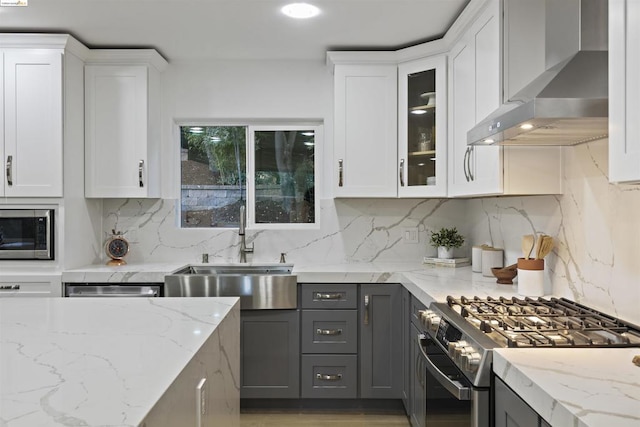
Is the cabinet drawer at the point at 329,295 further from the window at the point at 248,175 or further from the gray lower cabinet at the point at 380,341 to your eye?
the window at the point at 248,175

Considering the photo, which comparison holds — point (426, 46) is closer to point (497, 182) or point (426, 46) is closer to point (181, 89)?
point (497, 182)

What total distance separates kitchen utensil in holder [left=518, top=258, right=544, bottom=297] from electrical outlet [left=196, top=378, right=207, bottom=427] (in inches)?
61.3

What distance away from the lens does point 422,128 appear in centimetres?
329

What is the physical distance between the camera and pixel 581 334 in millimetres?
1591

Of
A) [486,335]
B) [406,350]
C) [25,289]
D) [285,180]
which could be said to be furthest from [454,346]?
[25,289]

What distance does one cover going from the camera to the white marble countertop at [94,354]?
2.93 feet

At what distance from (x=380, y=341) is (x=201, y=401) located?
189 centimetres

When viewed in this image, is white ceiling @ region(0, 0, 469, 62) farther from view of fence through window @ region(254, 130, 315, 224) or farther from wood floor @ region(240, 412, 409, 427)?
wood floor @ region(240, 412, 409, 427)

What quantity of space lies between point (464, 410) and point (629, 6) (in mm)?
1258

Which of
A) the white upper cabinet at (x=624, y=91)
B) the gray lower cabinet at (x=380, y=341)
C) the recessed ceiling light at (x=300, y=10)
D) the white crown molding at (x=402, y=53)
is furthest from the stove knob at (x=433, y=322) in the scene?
the recessed ceiling light at (x=300, y=10)

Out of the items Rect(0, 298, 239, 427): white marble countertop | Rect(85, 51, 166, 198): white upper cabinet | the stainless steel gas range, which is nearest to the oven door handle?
the stainless steel gas range

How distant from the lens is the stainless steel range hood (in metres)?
1.51

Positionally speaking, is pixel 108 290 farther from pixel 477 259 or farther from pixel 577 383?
pixel 577 383

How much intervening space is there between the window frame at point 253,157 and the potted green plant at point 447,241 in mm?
909
